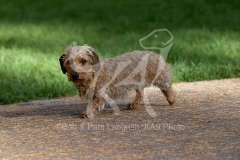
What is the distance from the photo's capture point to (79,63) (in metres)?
7.98

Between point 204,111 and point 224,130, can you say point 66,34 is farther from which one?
point 224,130

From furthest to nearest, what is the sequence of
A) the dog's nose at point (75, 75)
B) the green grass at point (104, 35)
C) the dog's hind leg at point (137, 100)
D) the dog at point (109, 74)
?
the green grass at point (104, 35) < the dog's hind leg at point (137, 100) < the dog at point (109, 74) < the dog's nose at point (75, 75)

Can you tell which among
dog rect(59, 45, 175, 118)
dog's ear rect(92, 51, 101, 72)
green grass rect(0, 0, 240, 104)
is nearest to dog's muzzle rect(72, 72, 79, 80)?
dog rect(59, 45, 175, 118)

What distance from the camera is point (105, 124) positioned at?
770 centimetres

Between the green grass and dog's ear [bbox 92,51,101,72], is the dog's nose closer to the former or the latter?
dog's ear [bbox 92,51,101,72]

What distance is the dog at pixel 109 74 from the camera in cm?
801

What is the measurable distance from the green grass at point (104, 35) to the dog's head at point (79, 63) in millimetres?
2039

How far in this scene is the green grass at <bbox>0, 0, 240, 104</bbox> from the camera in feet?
36.2

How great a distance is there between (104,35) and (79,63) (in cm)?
787

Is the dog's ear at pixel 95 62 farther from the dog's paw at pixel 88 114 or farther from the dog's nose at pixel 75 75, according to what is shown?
the dog's paw at pixel 88 114

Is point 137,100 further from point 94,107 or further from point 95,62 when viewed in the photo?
point 95,62

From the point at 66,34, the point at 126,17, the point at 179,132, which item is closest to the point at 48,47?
the point at 66,34

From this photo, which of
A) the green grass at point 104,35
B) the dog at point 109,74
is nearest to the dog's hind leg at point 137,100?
the dog at point 109,74

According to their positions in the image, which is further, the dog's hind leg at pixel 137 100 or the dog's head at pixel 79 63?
the dog's hind leg at pixel 137 100
